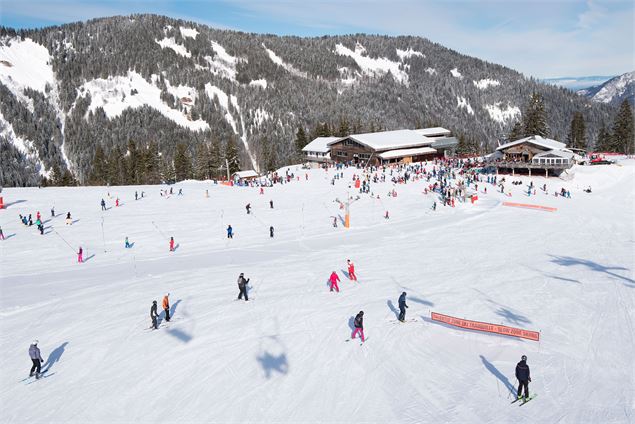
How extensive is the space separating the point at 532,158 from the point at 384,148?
19.9 metres

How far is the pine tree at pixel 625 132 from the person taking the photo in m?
75.8

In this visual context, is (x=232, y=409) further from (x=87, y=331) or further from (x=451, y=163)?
(x=451, y=163)

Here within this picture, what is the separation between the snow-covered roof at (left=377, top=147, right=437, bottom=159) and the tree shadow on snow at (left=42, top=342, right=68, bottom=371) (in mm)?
53452

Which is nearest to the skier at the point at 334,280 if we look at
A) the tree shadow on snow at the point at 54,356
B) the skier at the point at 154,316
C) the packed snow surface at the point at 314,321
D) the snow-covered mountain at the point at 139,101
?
the packed snow surface at the point at 314,321

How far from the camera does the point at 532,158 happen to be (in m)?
52.8

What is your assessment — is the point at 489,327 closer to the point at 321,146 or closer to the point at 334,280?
the point at 334,280

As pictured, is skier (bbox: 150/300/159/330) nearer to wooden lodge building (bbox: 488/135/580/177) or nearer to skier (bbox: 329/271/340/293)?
skier (bbox: 329/271/340/293)

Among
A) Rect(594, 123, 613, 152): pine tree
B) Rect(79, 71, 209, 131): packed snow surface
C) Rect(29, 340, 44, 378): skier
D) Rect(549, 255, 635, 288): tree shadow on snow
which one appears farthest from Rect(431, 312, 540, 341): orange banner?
Rect(79, 71, 209, 131): packed snow surface

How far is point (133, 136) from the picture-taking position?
497ft

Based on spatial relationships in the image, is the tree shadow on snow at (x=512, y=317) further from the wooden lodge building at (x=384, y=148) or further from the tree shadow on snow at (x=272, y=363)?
the wooden lodge building at (x=384, y=148)

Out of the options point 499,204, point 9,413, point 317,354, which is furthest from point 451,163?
point 9,413

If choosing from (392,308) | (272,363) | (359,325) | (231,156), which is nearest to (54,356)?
(272,363)

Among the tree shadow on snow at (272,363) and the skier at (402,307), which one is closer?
the tree shadow on snow at (272,363)

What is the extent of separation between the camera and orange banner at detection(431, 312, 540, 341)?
1383 centimetres
